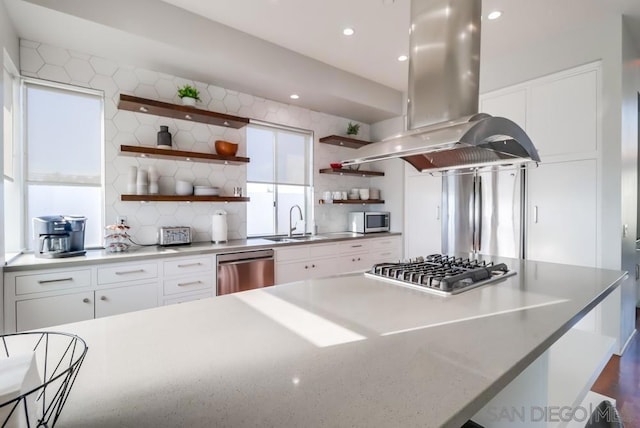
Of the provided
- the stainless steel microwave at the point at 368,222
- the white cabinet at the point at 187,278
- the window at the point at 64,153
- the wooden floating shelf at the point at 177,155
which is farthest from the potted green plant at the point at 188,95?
the stainless steel microwave at the point at 368,222

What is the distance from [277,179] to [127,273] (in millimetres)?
2100

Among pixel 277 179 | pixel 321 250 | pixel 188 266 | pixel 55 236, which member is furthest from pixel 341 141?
pixel 55 236

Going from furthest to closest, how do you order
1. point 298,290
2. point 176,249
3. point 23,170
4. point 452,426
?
1. point 176,249
2. point 23,170
3. point 298,290
4. point 452,426

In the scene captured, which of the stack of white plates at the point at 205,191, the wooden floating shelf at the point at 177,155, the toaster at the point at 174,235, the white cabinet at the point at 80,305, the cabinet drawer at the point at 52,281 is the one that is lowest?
the white cabinet at the point at 80,305

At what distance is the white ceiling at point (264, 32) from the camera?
2.34 m

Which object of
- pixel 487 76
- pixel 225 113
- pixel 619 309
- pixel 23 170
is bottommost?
pixel 619 309

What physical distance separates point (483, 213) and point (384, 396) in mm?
3394

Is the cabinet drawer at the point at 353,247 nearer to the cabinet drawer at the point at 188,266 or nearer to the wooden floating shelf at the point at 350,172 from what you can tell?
the wooden floating shelf at the point at 350,172

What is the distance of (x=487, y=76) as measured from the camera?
3619 millimetres

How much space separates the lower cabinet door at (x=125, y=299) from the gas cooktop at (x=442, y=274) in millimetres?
1788

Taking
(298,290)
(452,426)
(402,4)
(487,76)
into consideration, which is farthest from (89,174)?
(487,76)

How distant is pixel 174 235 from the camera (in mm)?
2992

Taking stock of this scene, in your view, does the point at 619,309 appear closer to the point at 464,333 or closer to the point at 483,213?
the point at 483,213

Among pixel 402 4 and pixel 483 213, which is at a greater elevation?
pixel 402 4
